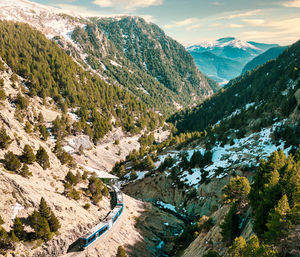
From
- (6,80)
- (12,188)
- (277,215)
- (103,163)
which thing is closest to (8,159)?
(12,188)

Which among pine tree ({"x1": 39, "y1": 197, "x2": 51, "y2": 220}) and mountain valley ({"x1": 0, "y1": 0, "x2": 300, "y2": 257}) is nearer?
mountain valley ({"x1": 0, "y1": 0, "x2": 300, "y2": 257})

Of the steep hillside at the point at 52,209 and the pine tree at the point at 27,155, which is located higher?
the pine tree at the point at 27,155

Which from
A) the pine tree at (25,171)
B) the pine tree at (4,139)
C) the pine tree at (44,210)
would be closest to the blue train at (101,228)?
the pine tree at (44,210)

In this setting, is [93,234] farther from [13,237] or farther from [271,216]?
[271,216]

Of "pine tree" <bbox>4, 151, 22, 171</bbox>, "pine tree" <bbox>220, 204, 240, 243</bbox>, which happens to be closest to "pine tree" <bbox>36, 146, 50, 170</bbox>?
"pine tree" <bbox>4, 151, 22, 171</bbox>

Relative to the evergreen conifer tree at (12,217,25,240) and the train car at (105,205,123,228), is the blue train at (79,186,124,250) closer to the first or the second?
the train car at (105,205,123,228)

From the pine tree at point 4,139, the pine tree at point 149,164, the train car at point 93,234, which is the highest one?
the pine tree at point 4,139

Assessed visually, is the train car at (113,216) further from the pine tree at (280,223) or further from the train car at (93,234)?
the pine tree at (280,223)
